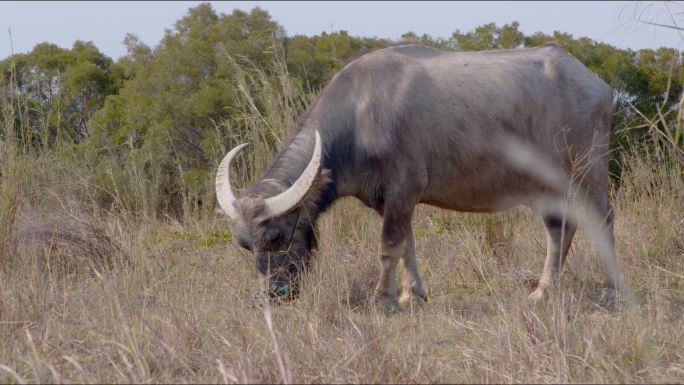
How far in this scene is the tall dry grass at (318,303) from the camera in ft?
11.0

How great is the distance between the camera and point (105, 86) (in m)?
14.9

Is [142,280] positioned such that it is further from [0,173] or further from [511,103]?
[511,103]

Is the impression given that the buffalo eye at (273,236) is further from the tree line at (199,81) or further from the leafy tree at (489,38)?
the leafy tree at (489,38)

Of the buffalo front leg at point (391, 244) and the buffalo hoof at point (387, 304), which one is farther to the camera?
the buffalo front leg at point (391, 244)

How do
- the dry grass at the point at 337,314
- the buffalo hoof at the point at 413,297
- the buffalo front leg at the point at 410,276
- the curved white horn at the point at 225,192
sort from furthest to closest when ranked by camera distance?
the buffalo front leg at the point at 410,276, the buffalo hoof at the point at 413,297, the curved white horn at the point at 225,192, the dry grass at the point at 337,314

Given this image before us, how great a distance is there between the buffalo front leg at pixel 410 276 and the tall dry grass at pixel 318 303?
20 centimetres

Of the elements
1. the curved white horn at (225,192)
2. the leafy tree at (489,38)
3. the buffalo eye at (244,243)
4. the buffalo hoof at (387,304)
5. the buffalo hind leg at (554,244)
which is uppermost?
the leafy tree at (489,38)

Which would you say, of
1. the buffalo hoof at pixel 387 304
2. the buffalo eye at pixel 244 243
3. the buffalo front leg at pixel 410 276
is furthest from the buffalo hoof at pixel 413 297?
the buffalo eye at pixel 244 243

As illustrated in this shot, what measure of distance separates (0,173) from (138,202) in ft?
6.23

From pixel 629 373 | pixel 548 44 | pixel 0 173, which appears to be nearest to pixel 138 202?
pixel 0 173

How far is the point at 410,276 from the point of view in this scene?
6.04 m

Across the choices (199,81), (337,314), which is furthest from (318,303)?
(199,81)

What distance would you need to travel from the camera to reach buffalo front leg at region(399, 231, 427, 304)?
19.5ft

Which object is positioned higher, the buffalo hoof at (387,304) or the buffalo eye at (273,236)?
the buffalo eye at (273,236)
